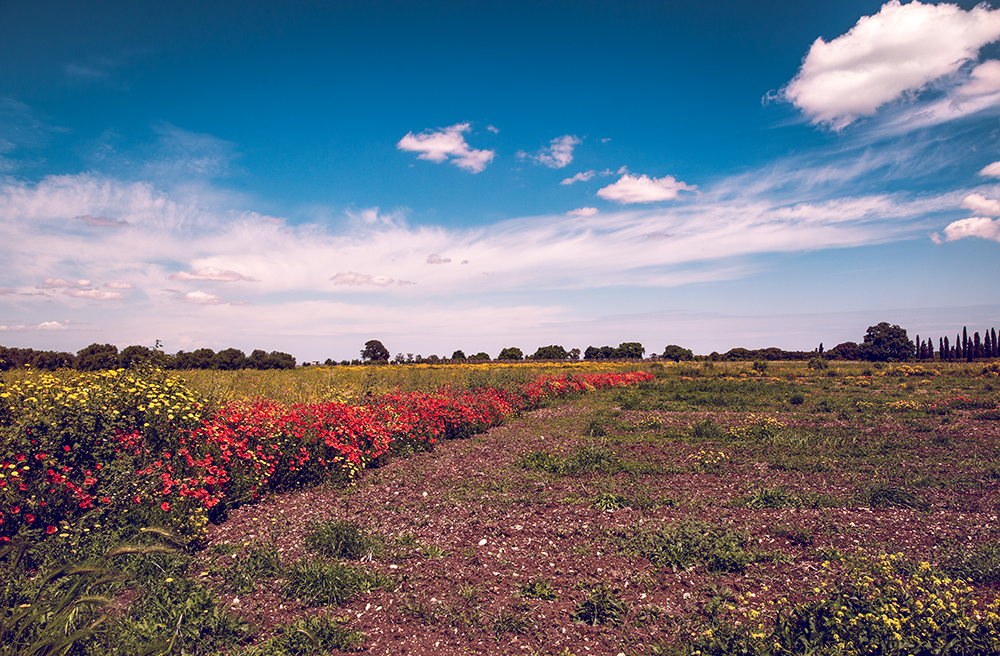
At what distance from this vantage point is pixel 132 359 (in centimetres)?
793

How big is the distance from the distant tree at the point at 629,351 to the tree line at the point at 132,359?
1779 inches

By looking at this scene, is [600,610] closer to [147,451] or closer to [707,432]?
[147,451]

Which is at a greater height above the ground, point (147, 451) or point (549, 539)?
point (147, 451)

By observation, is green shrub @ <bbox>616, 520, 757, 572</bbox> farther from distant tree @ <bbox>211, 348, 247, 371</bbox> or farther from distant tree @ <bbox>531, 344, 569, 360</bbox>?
distant tree @ <bbox>531, 344, 569, 360</bbox>

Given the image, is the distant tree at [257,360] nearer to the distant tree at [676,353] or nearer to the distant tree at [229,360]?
the distant tree at [229,360]

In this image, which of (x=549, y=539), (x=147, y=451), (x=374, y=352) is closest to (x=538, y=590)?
(x=549, y=539)

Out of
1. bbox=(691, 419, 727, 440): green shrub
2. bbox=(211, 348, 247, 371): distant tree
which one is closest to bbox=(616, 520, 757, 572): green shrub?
bbox=(691, 419, 727, 440): green shrub

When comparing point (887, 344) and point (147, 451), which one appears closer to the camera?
point (147, 451)

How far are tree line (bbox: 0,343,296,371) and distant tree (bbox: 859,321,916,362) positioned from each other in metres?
69.2

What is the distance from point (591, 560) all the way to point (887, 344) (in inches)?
2953

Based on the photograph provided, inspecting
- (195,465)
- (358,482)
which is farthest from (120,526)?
(358,482)

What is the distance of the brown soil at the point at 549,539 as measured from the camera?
14.1 ft

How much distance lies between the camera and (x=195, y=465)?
683 centimetres

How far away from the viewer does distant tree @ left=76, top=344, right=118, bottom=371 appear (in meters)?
17.5
